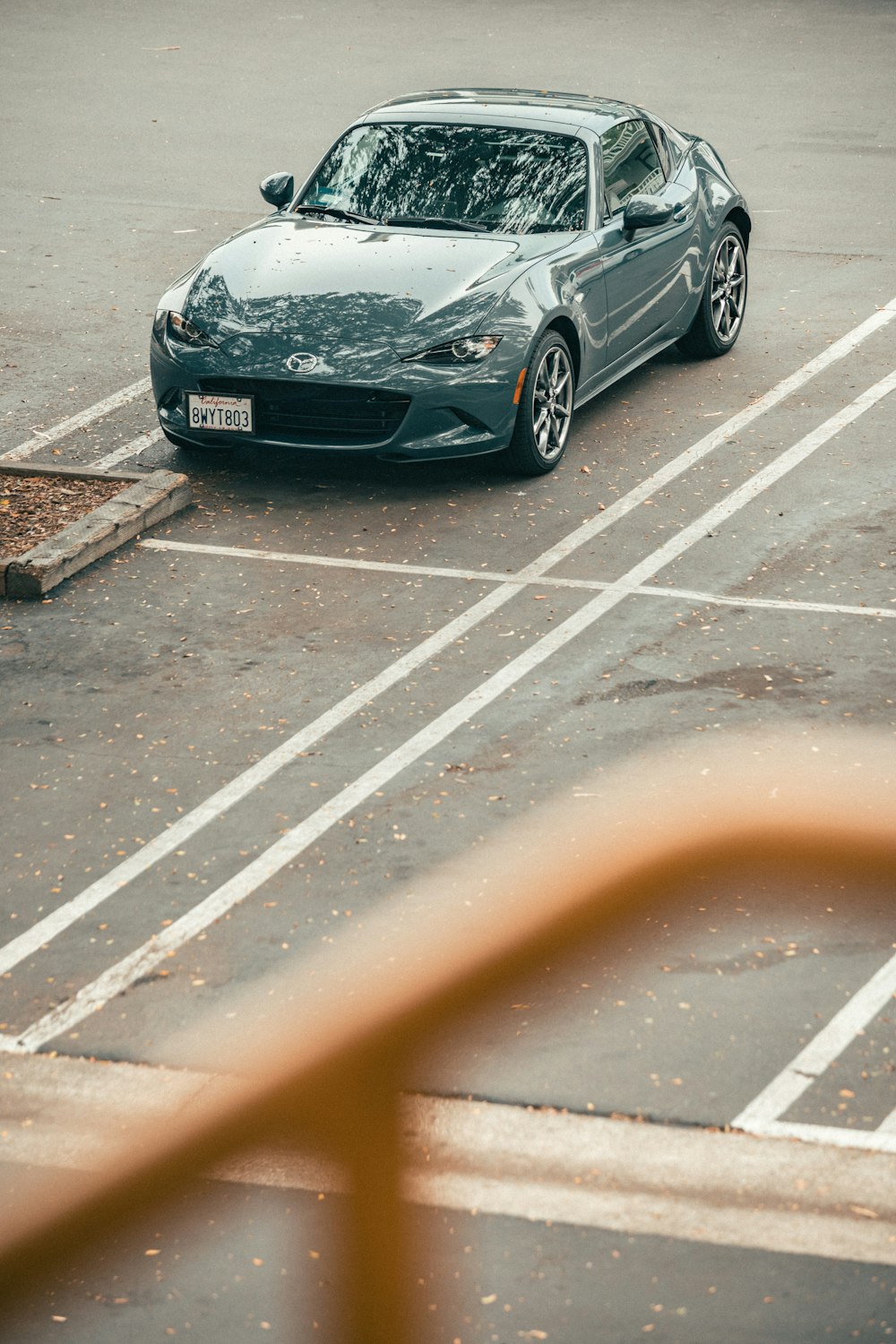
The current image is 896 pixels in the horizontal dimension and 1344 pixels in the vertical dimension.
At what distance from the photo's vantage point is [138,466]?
1033cm

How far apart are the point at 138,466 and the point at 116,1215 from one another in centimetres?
621

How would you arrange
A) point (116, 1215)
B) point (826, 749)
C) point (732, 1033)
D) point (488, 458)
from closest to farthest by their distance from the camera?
point (116, 1215), point (732, 1033), point (826, 749), point (488, 458)

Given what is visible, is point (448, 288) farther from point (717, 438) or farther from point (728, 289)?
point (728, 289)

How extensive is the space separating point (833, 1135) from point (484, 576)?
14.3 feet

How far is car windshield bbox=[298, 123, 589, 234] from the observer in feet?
34.4

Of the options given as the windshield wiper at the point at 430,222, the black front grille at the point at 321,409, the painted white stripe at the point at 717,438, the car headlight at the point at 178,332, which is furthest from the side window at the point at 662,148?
the car headlight at the point at 178,332

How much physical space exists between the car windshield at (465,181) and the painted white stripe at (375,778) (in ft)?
6.34

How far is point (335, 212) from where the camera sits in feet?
35.3

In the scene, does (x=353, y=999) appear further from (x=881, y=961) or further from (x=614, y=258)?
(x=614, y=258)

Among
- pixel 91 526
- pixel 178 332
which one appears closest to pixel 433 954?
pixel 91 526

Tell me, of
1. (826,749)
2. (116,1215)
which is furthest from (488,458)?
(116,1215)

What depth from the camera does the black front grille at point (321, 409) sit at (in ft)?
30.9

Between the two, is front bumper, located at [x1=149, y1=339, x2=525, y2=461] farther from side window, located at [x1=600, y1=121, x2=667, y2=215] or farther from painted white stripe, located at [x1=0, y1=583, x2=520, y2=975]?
side window, located at [x1=600, y1=121, x2=667, y2=215]

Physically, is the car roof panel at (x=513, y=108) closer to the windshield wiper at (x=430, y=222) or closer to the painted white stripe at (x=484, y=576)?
the windshield wiper at (x=430, y=222)
